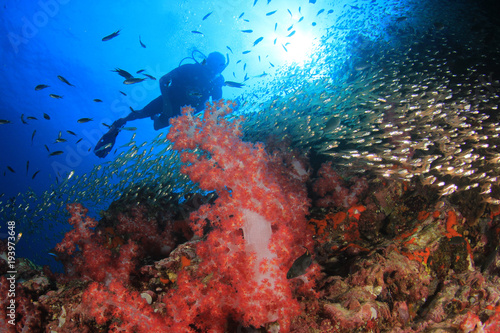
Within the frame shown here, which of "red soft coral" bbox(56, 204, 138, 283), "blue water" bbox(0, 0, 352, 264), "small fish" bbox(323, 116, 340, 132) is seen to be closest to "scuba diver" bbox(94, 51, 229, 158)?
"red soft coral" bbox(56, 204, 138, 283)

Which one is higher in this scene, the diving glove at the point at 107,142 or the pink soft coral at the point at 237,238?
the diving glove at the point at 107,142

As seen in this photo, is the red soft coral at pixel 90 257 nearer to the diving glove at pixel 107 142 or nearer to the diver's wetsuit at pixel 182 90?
the diving glove at pixel 107 142

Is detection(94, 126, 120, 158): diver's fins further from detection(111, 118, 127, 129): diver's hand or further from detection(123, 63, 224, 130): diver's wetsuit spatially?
detection(123, 63, 224, 130): diver's wetsuit

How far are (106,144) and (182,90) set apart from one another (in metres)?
4.18

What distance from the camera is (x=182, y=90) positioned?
10.7 metres

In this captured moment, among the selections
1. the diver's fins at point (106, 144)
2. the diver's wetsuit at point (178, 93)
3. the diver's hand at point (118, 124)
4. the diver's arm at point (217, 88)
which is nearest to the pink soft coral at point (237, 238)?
the diver's wetsuit at point (178, 93)

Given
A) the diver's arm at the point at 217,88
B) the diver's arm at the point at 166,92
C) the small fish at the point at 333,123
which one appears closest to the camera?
the small fish at the point at 333,123

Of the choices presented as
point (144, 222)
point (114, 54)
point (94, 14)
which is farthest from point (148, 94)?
point (144, 222)

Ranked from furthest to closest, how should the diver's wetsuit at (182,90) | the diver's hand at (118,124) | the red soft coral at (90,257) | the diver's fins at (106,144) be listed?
the diver's wetsuit at (182,90) < the diver's hand at (118,124) < the diver's fins at (106,144) < the red soft coral at (90,257)

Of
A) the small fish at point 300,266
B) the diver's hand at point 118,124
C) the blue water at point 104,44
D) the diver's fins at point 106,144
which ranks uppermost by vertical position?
the blue water at point 104,44

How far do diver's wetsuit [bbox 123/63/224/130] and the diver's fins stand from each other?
2.40ft

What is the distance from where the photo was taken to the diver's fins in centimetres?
972

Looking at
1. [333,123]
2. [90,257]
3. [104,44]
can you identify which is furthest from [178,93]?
[104,44]

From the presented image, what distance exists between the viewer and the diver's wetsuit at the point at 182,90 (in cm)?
1058
